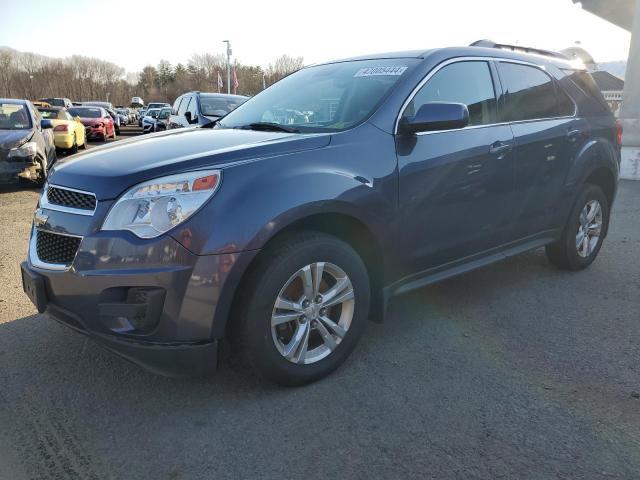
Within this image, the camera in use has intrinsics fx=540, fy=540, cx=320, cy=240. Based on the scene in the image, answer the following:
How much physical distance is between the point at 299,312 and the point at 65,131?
46.4ft

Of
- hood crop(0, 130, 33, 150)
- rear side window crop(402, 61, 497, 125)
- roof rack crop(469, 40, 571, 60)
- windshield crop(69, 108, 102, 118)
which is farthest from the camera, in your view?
windshield crop(69, 108, 102, 118)

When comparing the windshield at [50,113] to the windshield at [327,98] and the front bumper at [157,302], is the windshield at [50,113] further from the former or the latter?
the front bumper at [157,302]

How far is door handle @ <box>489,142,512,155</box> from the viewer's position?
3.70 meters

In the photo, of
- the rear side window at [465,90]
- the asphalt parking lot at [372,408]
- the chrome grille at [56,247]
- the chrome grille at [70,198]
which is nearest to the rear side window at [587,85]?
the rear side window at [465,90]

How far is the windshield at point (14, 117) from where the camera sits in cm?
945

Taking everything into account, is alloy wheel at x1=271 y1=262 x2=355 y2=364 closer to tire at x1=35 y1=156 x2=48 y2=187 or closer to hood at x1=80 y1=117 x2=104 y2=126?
tire at x1=35 y1=156 x2=48 y2=187

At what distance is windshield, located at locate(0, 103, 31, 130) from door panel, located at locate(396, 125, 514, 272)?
8520mm

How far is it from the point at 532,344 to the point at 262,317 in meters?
1.87

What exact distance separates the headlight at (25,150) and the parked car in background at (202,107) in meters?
2.53

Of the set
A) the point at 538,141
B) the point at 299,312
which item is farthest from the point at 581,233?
the point at 299,312

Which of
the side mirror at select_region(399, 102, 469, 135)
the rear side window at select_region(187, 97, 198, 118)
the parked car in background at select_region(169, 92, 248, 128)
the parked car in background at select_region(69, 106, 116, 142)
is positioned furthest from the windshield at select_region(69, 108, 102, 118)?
the side mirror at select_region(399, 102, 469, 135)

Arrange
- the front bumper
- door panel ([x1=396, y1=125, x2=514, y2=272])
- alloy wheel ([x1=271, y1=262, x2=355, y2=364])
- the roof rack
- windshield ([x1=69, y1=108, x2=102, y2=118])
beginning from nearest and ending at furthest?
the front bumper, alloy wheel ([x1=271, y1=262, x2=355, y2=364]), door panel ([x1=396, y1=125, x2=514, y2=272]), the roof rack, windshield ([x1=69, y1=108, x2=102, y2=118])

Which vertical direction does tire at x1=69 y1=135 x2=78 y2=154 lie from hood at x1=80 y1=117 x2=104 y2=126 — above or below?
below

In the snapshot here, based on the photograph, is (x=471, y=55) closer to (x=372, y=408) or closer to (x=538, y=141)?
(x=538, y=141)
